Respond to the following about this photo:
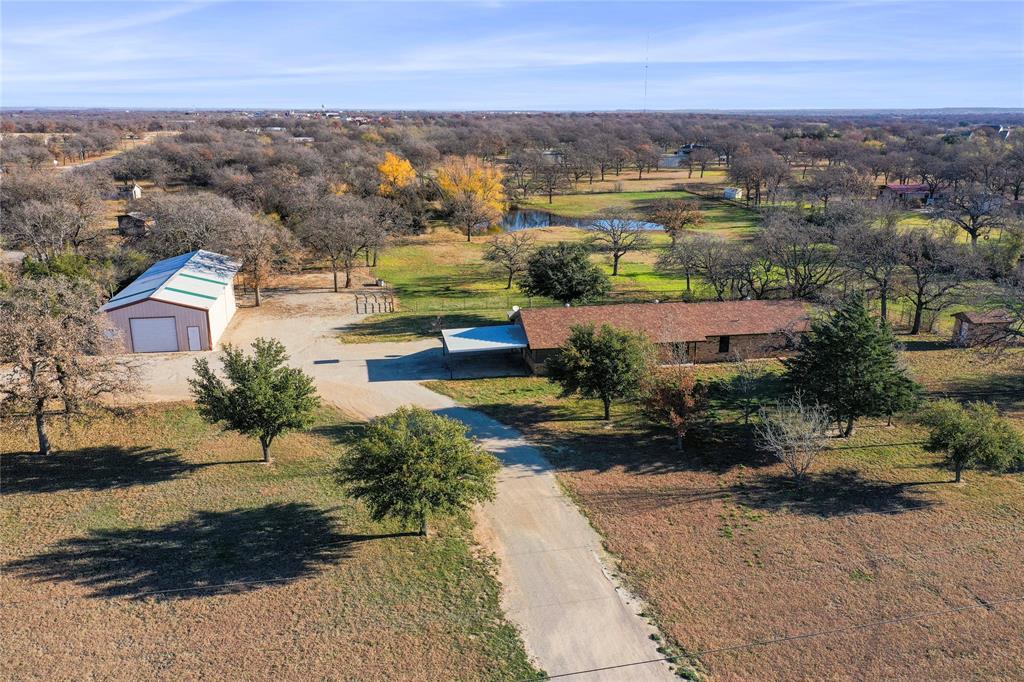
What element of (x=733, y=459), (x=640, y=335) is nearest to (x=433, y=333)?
(x=640, y=335)

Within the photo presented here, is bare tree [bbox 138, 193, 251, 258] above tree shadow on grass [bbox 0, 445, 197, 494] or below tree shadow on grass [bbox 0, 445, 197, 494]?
above

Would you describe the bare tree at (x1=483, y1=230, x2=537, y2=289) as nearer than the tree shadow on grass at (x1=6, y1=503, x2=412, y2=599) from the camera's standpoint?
No

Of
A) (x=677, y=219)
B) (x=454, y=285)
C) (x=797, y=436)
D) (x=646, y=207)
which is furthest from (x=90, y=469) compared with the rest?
(x=646, y=207)

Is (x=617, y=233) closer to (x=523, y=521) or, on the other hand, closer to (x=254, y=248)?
(x=254, y=248)

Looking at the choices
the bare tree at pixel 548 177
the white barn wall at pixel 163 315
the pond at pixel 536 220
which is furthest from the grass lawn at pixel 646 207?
the white barn wall at pixel 163 315

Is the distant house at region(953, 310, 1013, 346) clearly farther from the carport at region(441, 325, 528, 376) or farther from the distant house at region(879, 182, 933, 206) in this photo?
the distant house at region(879, 182, 933, 206)

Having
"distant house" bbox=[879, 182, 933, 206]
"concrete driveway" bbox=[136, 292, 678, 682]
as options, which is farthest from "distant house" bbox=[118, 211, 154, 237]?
"distant house" bbox=[879, 182, 933, 206]

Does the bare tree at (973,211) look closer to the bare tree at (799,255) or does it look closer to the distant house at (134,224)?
the bare tree at (799,255)
